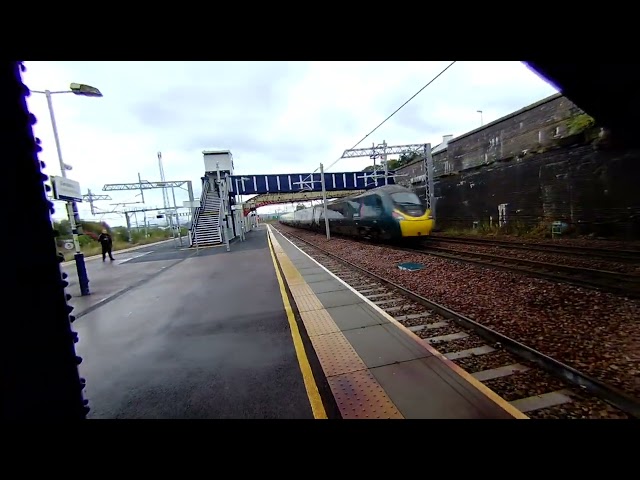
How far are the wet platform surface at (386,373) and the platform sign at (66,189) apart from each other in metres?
6.83

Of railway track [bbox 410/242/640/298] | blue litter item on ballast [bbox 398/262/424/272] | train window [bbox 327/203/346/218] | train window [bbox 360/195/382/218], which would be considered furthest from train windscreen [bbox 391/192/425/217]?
train window [bbox 327/203/346/218]

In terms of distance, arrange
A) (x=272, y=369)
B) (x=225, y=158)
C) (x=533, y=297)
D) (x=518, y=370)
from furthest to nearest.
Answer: (x=225, y=158)
(x=533, y=297)
(x=272, y=369)
(x=518, y=370)

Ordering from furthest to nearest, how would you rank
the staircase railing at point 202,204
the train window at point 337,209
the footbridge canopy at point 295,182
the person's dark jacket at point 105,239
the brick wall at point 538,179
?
the footbridge canopy at point 295,182 < the staircase railing at point 202,204 < the train window at point 337,209 < the person's dark jacket at point 105,239 < the brick wall at point 538,179

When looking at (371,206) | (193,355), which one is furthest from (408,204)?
(193,355)

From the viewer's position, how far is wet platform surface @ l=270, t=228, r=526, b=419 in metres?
2.23

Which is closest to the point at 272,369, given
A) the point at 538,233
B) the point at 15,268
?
the point at 15,268

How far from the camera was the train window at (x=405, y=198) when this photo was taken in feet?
38.4

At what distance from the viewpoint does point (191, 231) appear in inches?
754

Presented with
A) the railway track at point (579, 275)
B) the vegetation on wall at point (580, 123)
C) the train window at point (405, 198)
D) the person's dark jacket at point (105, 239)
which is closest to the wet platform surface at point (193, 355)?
the railway track at point (579, 275)

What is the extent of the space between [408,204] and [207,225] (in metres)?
15.1

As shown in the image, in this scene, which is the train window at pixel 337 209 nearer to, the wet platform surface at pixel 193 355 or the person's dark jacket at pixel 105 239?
the wet platform surface at pixel 193 355
